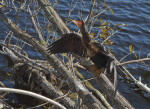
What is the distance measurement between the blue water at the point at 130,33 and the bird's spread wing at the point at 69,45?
3.37 ft

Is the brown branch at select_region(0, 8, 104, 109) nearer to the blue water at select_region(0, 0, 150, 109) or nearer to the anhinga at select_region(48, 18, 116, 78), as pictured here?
the anhinga at select_region(48, 18, 116, 78)

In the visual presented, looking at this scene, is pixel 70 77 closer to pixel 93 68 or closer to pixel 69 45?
pixel 93 68

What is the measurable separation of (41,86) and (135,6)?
5.35m

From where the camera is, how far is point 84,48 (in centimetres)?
330

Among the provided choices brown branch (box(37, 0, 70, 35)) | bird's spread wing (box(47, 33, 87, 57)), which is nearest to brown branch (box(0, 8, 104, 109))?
bird's spread wing (box(47, 33, 87, 57))

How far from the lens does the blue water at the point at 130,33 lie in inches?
191

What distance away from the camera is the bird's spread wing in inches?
127

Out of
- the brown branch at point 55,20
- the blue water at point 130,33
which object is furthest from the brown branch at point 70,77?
the blue water at point 130,33

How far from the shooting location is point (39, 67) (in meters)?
4.10

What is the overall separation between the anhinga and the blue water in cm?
105

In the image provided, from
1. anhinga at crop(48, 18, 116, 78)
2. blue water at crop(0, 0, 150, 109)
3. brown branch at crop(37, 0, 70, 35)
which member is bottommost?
blue water at crop(0, 0, 150, 109)

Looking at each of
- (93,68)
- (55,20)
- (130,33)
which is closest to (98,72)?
(93,68)

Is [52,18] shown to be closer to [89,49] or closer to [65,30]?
[65,30]

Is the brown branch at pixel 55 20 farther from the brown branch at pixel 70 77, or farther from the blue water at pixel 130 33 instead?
the blue water at pixel 130 33
